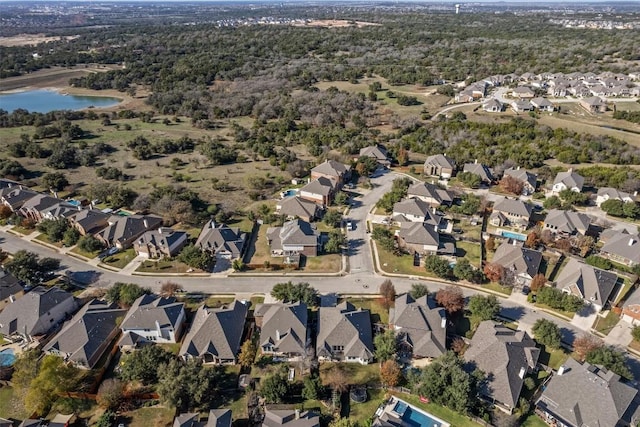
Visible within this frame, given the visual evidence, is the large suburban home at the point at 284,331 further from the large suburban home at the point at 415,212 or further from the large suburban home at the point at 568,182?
the large suburban home at the point at 568,182

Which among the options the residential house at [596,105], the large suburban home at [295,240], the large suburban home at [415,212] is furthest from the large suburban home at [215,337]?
the residential house at [596,105]

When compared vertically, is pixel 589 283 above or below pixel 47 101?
below

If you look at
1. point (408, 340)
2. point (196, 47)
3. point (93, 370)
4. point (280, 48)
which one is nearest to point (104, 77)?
point (196, 47)

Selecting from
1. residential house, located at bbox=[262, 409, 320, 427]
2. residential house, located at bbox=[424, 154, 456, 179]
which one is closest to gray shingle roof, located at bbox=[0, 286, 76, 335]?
residential house, located at bbox=[262, 409, 320, 427]

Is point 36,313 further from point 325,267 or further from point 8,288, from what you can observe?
point 325,267

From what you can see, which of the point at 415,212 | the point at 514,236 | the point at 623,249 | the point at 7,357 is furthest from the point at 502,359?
the point at 7,357

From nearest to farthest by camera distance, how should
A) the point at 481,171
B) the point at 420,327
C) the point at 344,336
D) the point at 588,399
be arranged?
the point at 588,399 → the point at 344,336 → the point at 420,327 → the point at 481,171
